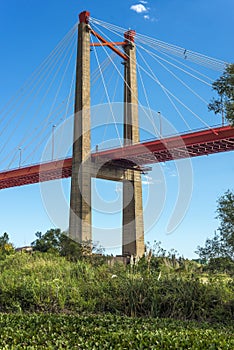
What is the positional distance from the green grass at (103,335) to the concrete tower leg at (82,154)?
14.9 m

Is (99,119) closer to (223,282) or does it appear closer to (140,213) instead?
(140,213)

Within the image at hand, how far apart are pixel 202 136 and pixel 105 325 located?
16.2 m

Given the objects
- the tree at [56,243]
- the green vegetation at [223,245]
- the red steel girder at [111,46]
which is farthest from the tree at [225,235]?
→ the red steel girder at [111,46]

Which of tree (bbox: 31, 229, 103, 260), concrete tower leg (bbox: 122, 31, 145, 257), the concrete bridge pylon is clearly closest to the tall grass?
tree (bbox: 31, 229, 103, 260)

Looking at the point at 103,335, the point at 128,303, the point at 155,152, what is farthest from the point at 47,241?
the point at 103,335

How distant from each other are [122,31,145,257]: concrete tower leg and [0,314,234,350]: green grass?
16.9m

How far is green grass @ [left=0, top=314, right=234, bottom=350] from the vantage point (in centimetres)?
476

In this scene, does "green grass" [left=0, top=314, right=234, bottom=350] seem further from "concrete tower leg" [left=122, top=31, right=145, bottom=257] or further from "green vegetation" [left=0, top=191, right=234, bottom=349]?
"concrete tower leg" [left=122, top=31, right=145, bottom=257]

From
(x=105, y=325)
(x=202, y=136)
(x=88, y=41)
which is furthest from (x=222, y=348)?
(x=88, y=41)

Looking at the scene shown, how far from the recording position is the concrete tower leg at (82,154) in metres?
22.2

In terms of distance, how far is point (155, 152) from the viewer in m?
22.8

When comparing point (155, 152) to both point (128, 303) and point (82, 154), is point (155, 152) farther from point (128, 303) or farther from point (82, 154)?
point (128, 303)

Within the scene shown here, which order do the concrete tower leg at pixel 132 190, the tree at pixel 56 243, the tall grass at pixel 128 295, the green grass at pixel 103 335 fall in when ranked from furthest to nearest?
the concrete tower leg at pixel 132 190
the tree at pixel 56 243
the tall grass at pixel 128 295
the green grass at pixel 103 335

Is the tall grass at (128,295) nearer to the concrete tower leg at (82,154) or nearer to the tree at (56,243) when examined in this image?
the tree at (56,243)
